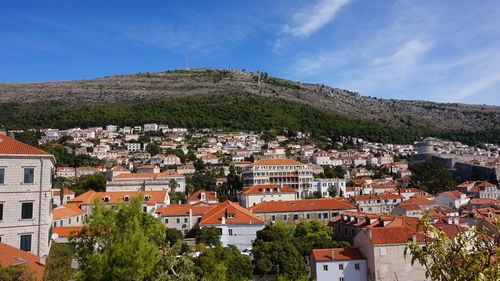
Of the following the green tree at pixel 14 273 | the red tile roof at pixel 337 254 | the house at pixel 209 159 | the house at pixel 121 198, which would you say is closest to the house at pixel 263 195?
the house at pixel 121 198

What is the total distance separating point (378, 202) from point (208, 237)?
4104cm

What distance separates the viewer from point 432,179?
8531cm

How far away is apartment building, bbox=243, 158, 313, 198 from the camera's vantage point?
264ft

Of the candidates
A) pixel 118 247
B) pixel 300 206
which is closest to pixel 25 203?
pixel 118 247

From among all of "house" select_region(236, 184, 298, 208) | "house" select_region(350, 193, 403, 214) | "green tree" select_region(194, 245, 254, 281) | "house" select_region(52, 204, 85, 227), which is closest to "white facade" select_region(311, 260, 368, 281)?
"green tree" select_region(194, 245, 254, 281)

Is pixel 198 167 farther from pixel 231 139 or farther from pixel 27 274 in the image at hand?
pixel 27 274

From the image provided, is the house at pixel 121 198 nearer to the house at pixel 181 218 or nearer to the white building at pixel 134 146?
the house at pixel 181 218

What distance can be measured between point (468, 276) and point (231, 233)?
124 feet

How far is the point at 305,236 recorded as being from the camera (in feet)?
136

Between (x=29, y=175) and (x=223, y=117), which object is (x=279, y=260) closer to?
(x=29, y=175)

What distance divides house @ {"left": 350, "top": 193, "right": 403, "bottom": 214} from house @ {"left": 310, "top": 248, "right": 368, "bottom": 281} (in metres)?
35.8

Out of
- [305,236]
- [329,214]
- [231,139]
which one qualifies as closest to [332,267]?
[305,236]

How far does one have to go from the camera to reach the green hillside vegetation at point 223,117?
153m

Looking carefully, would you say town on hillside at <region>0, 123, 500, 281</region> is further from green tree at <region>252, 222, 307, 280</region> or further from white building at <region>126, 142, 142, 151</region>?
white building at <region>126, 142, 142, 151</region>
